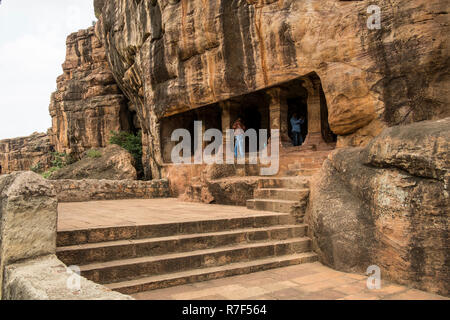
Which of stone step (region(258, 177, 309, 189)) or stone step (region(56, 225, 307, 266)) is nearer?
stone step (region(56, 225, 307, 266))

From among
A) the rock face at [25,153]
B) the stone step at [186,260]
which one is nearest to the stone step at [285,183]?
the stone step at [186,260]

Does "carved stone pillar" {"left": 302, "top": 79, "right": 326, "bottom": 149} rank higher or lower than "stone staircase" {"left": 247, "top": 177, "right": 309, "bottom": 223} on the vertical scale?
higher

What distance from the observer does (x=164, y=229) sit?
4383 millimetres

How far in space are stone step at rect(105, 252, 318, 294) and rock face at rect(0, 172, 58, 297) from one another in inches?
31.3

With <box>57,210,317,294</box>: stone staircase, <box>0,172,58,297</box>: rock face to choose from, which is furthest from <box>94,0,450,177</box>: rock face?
<box>0,172,58,297</box>: rock face

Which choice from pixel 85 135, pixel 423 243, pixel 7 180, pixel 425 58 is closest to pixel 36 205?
pixel 7 180

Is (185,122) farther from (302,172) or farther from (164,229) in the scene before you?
(164,229)

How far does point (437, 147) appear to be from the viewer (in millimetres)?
3365

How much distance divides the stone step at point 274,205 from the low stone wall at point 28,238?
3.43 meters

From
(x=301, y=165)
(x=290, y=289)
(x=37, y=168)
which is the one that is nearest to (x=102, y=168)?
(x=301, y=165)

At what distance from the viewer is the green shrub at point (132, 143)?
20.3 metres

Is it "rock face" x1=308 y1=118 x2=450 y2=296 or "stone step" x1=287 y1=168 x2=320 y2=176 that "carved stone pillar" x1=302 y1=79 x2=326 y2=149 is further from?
"rock face" x1=308 y1=118 x2=450 y2=296

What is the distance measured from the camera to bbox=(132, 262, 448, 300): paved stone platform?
3228mm

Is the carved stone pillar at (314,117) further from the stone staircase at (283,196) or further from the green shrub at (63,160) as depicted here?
the green shrub at (63,160)
